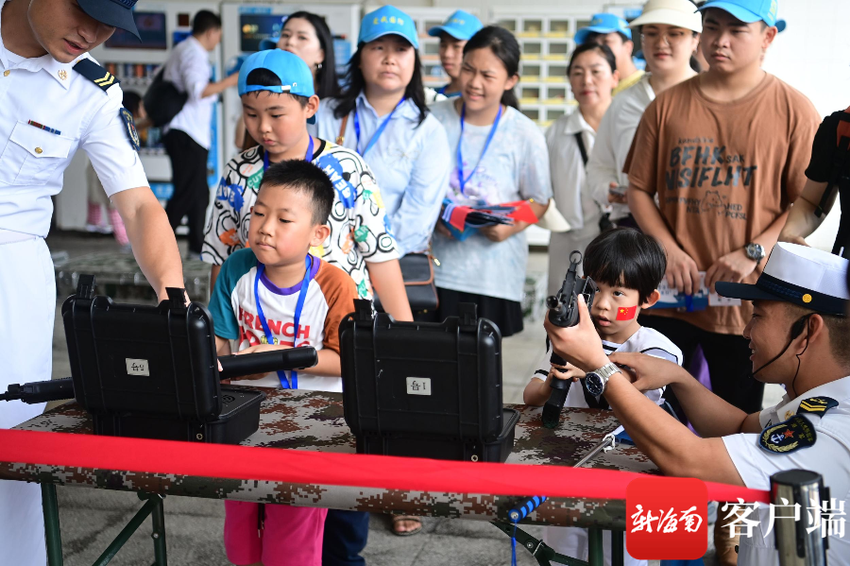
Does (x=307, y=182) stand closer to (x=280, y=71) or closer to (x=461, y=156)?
(x=280, y=71)

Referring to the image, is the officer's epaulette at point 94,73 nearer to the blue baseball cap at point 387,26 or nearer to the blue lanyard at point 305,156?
the blue lanyard at point 305,156

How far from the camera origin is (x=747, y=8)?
2.43m

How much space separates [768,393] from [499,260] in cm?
212

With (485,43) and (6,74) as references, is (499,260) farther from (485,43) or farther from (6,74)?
(6,74)

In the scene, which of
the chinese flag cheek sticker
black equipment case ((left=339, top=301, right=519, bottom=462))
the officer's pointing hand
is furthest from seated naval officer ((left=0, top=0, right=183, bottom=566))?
the chinese flag cheek sticker

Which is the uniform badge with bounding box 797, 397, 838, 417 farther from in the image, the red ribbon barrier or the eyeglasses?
the eyeglasses

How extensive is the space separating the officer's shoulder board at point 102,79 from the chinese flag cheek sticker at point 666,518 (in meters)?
1.48

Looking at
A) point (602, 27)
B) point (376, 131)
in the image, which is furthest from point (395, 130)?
point (602, 27)

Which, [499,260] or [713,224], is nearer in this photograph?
[713,224]

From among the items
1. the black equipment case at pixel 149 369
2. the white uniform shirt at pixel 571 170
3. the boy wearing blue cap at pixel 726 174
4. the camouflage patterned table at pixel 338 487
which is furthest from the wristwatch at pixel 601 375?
the white uniform shirt at pixel 571 170

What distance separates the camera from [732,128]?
2562 millimetres

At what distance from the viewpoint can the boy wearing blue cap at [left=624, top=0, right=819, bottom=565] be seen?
2.52 meters

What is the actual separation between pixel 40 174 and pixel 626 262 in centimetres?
141

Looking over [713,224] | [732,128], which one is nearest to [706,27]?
[732,128]
